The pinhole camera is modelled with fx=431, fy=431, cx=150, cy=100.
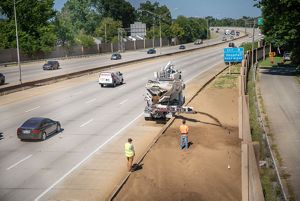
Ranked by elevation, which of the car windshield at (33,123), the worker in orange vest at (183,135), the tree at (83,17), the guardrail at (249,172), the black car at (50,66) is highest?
the tree at (83,17)

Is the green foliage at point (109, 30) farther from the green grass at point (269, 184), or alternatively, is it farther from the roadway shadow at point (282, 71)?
the green grass at point (269, 184)

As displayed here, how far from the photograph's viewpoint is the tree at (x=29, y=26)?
3533 inches

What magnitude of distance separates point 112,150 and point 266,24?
4591cm

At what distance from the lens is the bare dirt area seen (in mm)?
18703

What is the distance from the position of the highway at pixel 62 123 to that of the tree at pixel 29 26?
3735 centimetres

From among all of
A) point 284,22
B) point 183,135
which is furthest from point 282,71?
point 183,135

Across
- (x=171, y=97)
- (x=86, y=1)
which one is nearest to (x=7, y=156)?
(x=171, y=97)

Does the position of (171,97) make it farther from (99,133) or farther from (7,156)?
(7,156)

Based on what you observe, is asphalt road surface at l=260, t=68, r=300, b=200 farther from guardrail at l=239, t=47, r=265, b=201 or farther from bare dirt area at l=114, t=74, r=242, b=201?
bare dirt area at l=114, t=74, r=242, b=201

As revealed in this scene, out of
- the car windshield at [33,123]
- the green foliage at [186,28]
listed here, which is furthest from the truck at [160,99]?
the green foliage at [186,28]

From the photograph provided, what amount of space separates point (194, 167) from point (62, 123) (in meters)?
13.4

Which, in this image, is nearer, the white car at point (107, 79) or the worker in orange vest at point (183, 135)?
the worker in orange vest at point (183, 135)

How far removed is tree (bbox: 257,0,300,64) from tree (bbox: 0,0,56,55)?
5016 centimetres

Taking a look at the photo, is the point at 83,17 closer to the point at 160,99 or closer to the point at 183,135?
the point at 160,99
